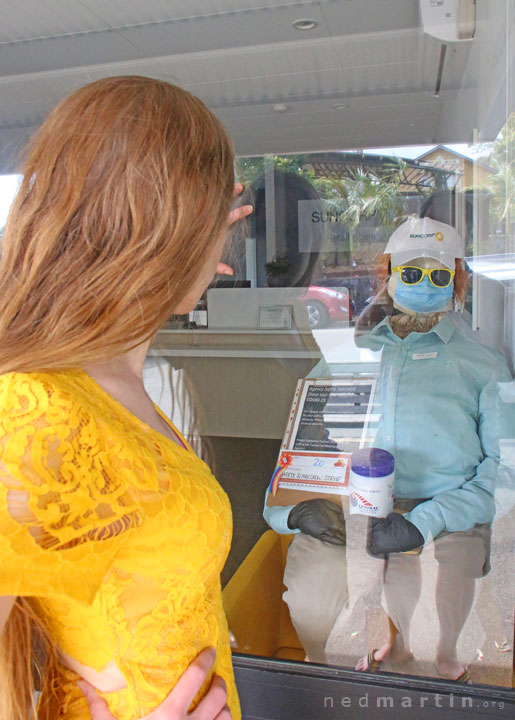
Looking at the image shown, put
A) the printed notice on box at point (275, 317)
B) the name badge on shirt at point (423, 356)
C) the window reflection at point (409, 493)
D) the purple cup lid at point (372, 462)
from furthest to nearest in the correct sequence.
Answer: the printed notice on box at point (275, 317)
the name badge on shirt at point (423, 356)
the purple cup lid at point (372, 462)
the window reflection at point (409, 493)

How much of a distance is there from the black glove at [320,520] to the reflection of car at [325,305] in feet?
6.30

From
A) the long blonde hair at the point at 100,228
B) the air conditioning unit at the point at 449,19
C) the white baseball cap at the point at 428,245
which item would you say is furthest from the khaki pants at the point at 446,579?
the air conditioning unit at the point at 449,19

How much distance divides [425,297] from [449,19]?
2.14 m

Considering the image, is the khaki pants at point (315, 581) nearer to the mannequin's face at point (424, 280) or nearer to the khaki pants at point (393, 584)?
the khaki pants at point (393, 584)

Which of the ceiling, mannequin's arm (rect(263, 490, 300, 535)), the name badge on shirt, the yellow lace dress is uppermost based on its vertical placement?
the ceiling

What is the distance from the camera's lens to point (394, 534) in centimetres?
170

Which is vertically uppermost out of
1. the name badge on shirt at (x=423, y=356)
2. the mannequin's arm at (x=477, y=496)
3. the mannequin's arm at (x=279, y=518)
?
the name badge on shirt at (x=423, y=356)

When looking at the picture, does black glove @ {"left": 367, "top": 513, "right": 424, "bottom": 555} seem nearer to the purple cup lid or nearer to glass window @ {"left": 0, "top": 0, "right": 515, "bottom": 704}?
glass window @ {"left": 0, "top": 0, "right": 515, "bottom": 704}

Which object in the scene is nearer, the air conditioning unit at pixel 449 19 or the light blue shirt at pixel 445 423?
the light blue shirt at pixel 445 423

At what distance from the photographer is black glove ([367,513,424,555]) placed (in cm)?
169

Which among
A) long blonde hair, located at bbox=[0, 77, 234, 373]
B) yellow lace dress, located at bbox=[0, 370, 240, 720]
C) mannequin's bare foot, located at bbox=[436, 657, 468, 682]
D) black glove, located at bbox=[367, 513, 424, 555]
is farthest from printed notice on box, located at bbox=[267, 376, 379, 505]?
long blonde hair, located at bbox=[0, 77, 234, 373]

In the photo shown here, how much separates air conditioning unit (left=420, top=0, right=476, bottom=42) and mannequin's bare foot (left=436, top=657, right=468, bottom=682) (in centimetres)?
284

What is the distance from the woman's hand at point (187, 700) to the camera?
0.71m

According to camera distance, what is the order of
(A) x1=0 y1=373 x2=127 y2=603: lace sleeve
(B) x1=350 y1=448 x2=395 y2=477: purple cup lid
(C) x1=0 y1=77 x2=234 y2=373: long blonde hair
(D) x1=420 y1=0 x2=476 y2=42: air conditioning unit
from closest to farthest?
1. (A) x1=0 y1=373 x2=127 y2=603: lace sleeve
2. (C) x1=0 y1=77 x2=234 y2=373: long blonde hair
3. (B) x1=350 y1=448 x2=395 y2=477: purple cup lid
4. (D) x1=420 y1=0 x2=476 y2=42: air conditioning unit
